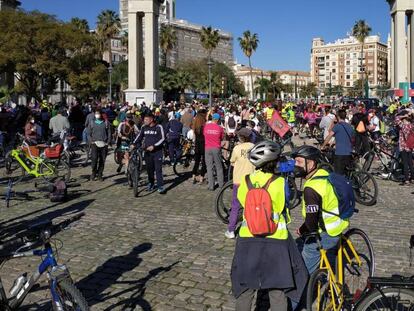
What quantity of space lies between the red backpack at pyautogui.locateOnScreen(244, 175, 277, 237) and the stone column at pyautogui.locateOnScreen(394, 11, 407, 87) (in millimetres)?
41878

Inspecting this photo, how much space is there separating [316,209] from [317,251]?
22.3 inches

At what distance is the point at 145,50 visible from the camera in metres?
38.9

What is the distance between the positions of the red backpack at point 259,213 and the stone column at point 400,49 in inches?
1649

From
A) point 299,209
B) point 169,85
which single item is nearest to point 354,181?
point 299,209

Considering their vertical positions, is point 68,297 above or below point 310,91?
below

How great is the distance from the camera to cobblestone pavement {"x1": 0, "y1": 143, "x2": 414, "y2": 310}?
5.45 meters

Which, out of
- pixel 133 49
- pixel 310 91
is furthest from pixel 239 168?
pixel 310 91

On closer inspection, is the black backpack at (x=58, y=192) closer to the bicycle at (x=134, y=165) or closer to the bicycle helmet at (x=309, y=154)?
the bicycle at (x=134, y=165)

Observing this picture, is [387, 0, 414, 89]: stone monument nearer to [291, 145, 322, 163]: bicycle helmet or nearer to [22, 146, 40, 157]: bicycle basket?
[22, 146, 40, 157]: bicycle basket

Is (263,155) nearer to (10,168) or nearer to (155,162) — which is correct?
(155,162)

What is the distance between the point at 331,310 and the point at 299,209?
579 cm

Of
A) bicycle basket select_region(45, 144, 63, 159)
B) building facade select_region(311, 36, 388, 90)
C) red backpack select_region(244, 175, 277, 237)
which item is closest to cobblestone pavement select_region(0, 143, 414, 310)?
bicycle basket select_region(45, 144, 63, 159)

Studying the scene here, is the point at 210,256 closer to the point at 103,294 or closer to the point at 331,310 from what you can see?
the point at 103,294

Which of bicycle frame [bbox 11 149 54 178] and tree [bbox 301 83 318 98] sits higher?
tree [bbox 301 83 318 98]
